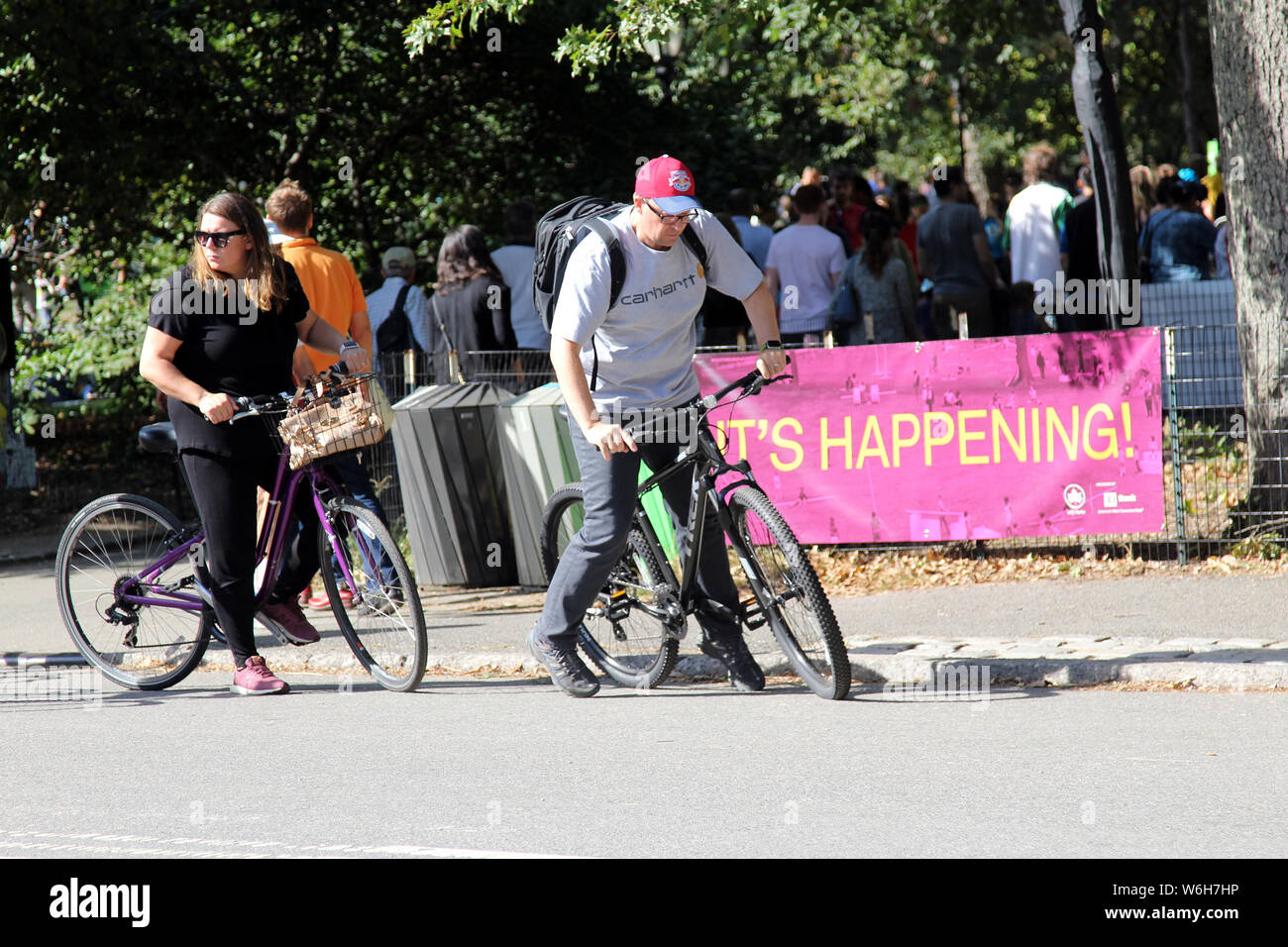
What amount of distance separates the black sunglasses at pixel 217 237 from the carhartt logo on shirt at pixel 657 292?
174 centimetres

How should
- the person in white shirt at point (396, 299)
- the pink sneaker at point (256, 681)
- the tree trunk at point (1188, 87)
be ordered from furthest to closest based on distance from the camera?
the tree trunk at point (1188, 87) < the person in white shirt at point (396, 299) < the pink sneaker at point (256, 681)

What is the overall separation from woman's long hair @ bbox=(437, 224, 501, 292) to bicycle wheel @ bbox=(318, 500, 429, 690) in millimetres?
4058

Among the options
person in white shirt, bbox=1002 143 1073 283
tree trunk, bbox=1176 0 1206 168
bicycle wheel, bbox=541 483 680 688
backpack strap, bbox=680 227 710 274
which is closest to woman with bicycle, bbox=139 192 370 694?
bicycle wheel, bbox=541 483 680 688

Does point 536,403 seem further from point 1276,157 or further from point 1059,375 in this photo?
point 1276,157

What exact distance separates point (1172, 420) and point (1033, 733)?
3.74 m

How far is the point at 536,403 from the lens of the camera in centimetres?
909

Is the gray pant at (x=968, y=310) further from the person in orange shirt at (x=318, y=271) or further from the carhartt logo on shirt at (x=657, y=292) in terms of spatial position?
the carhartt logo on shirt at (x=657, y=292)

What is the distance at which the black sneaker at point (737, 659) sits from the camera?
6.54 meters

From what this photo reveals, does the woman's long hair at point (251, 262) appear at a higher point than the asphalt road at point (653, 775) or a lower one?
higher

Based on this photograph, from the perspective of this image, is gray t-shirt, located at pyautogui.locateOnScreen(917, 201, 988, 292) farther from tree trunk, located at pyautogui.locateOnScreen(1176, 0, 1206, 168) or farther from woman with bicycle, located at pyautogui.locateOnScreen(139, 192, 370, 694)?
tree trunk, located at pyautogui.locateOnScreen(1176, 0, 1206, 168)

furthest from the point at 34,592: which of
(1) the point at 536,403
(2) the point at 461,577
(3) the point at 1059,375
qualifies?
(3) the point at 1059,375

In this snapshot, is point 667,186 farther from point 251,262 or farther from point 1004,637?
point 1004,637

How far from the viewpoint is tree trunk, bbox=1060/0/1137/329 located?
1009cm

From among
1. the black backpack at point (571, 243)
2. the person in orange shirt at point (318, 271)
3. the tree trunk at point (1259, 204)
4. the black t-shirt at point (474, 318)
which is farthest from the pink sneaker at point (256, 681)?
the tree trunk at point (1259, 204)
